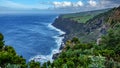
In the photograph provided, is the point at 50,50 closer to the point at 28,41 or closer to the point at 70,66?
the point at 28,41

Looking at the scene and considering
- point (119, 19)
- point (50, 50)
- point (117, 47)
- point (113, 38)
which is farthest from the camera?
point (50, 50)

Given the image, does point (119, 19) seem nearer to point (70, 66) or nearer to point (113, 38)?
point (113, 38)

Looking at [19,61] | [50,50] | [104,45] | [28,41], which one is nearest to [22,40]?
[28,41]

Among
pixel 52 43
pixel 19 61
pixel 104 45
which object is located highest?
pixel 19 61

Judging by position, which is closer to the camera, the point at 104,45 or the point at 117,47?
the point at 117,47

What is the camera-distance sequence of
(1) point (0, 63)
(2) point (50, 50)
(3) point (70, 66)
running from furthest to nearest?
(2) point (50, 50) < (3) point (70, 66) < (1) point (0, 63)

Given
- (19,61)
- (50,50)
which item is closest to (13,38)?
(50,50)

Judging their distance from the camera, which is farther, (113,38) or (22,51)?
(22,51)

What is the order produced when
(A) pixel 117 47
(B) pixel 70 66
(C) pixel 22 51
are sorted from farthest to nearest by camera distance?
(C) pixel 22 51 → (A) pixel 117 47 → (B) pixel 70 66

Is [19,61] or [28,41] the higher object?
[19,61]
